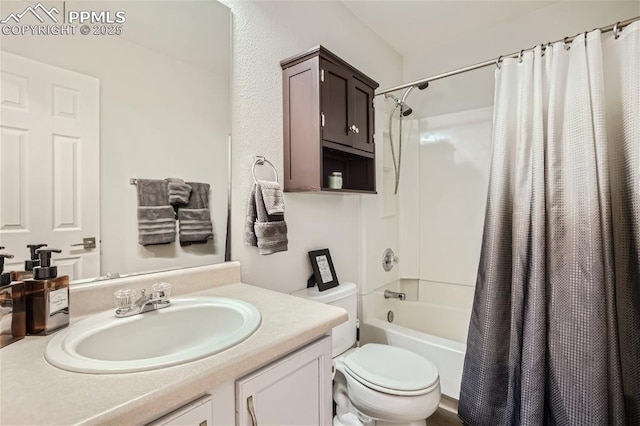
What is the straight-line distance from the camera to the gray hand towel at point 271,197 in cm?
123

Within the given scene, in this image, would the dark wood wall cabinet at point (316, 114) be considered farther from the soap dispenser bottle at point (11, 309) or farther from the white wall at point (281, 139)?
the soap dispenser bottle at point (11, 309)

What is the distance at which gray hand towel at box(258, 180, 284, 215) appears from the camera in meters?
1.23

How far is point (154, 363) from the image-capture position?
0.56 metres

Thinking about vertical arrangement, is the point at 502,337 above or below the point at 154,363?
below

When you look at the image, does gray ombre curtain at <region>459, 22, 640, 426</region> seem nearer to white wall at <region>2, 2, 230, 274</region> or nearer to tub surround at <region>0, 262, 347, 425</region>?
tub surround at <region>0, 262, 347, 425</region>

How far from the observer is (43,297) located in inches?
27.0

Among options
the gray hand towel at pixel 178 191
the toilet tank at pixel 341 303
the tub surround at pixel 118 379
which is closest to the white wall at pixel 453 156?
the toilet tank at pixel 341 303

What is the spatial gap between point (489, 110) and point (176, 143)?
2.13 meters

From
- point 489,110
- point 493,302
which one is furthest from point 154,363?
point 489,110

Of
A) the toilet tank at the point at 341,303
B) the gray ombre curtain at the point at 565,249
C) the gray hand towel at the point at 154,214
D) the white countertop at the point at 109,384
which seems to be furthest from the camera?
the toilet tank at the point at 341,303

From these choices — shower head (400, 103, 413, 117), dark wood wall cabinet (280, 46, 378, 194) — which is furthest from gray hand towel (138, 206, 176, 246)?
shower head (400, 103, 413, 117)

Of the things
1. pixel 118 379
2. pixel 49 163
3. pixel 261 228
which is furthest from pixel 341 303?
pixel 49 163

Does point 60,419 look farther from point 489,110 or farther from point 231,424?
point 489,110

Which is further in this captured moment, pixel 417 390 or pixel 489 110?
pixel 489 110
